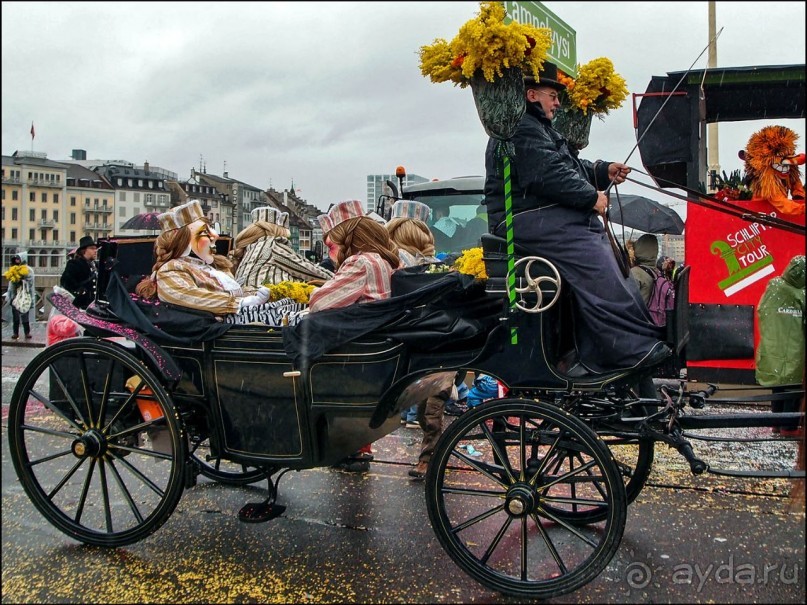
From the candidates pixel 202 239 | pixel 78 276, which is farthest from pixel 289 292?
pixel 78 276

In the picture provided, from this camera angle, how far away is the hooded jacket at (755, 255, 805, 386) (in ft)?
11.1

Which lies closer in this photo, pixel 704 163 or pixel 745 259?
pixel 704 163

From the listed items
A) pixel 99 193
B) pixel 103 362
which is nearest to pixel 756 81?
pixel 103 362

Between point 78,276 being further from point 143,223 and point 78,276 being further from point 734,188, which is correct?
point 734,188

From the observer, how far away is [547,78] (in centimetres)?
348

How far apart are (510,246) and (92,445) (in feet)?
7.85

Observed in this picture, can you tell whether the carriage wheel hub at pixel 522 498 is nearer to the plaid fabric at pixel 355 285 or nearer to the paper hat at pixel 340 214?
the plaid fabric at pixel 355 285

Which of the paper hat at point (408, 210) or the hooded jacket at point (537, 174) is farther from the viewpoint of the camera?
the paper hat at point (408, 210)

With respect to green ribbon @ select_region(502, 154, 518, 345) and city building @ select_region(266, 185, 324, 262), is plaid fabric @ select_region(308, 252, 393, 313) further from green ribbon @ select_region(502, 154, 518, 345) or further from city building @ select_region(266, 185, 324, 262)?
city building @ select_region(266, 185, 324, 262)

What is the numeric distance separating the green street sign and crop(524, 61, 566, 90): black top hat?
13 cm

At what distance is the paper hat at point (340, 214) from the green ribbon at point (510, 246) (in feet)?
3.63

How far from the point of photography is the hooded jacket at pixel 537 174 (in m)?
3.27

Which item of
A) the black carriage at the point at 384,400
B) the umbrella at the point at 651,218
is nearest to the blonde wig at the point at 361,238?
the black carriage at the point at 384,400

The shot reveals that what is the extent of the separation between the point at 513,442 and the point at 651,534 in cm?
88
